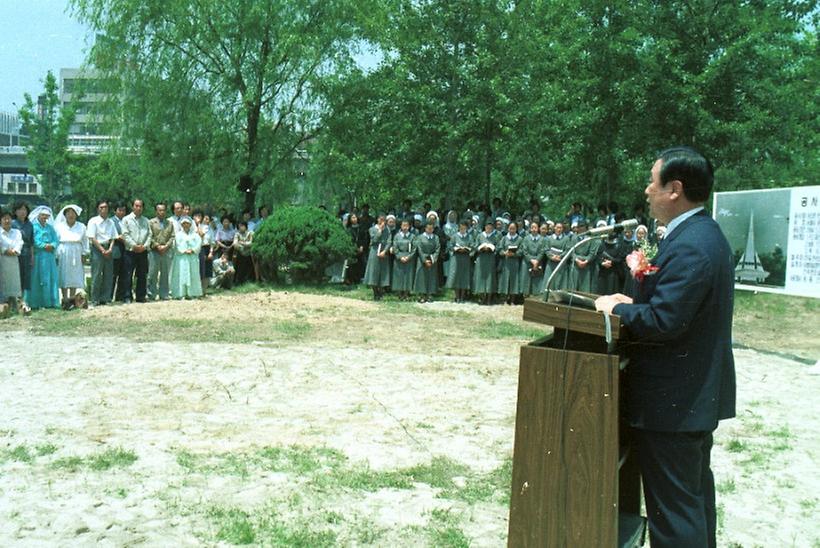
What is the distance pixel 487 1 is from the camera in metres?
22.6

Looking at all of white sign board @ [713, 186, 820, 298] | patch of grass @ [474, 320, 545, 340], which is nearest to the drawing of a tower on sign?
white sign board @ [713, 186, 820, 298]

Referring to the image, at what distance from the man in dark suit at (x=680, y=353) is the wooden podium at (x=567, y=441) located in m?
0.13

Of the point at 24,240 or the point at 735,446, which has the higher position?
the point at 24,240

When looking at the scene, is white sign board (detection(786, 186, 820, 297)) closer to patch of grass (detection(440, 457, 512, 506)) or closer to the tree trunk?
patch of grass (detection(440, 457, 512, 506))

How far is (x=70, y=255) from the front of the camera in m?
15.5

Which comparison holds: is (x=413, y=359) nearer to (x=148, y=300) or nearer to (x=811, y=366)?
(x=811, y=366)

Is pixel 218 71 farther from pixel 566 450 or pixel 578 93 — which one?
pixel 566 450

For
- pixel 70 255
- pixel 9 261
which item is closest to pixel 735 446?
pixel 9 261

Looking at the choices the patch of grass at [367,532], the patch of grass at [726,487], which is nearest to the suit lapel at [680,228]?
the patch of grass at [367,532]

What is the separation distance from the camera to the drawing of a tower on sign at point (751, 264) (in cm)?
1234

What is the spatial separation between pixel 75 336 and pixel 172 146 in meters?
14.0

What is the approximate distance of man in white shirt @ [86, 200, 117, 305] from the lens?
1583 centimetres

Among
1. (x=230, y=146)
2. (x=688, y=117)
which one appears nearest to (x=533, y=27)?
(x=688, y=117)

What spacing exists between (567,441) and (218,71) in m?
23.2
